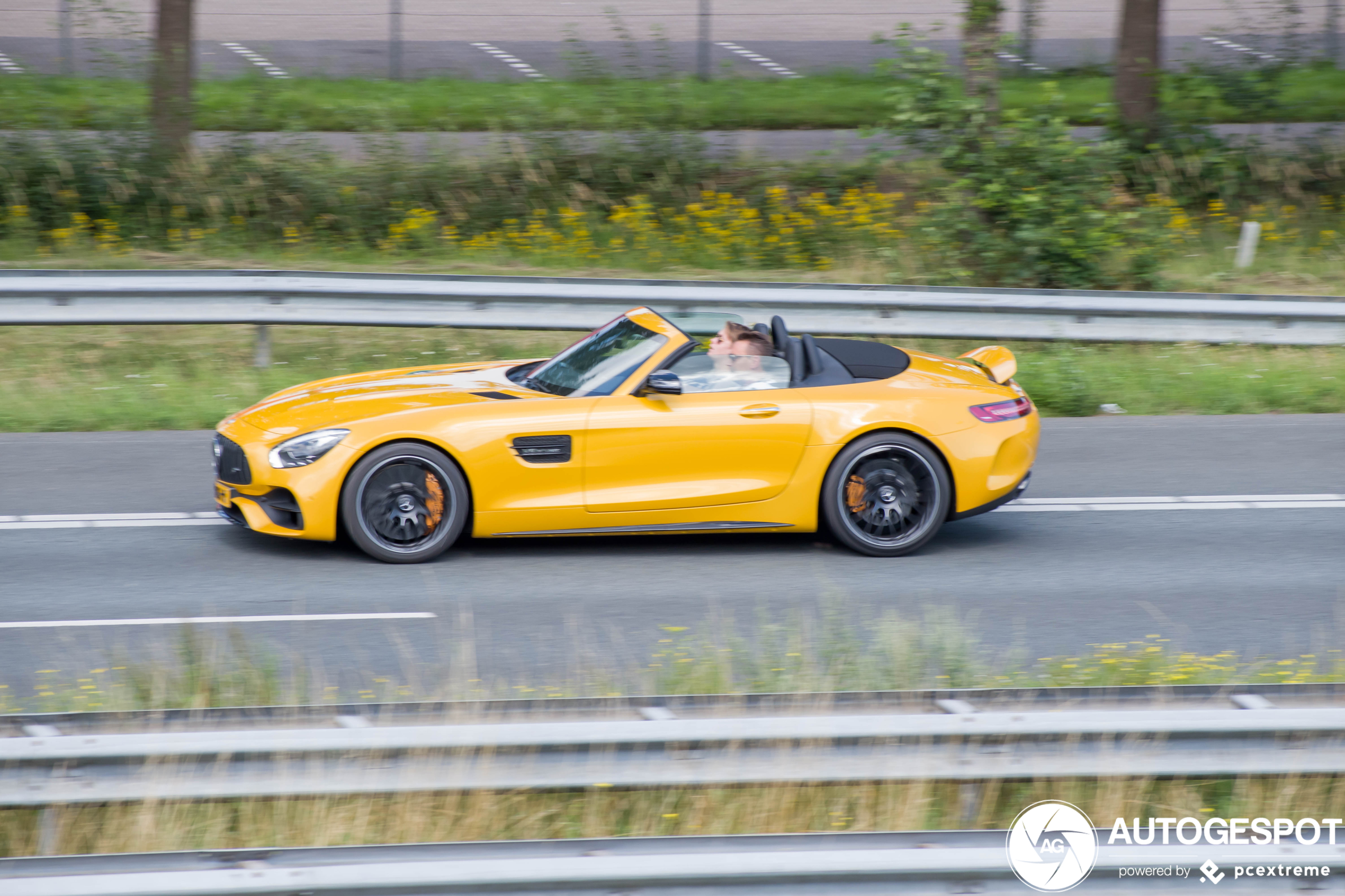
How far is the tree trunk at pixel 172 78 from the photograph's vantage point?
57.4 ft

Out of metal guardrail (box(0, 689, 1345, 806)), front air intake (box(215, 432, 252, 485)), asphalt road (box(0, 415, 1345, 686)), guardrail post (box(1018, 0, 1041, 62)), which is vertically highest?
guardrail post (box(1018, 0, 1041, 62))

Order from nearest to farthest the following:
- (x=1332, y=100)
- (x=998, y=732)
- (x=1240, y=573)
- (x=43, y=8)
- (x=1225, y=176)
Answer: (x=998, y=732), (x=1240, y=573), (x=1225, y=176), (x=1332, y=100), (x=43, y=8)

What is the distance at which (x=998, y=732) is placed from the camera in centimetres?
426

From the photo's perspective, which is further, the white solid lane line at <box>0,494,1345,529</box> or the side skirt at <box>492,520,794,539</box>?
the white solid lane line at <box>0,494,1345,529</box>

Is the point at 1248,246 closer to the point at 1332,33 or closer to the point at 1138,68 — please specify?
the point at 1138,68

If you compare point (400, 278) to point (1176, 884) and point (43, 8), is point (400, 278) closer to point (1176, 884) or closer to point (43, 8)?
point (1176, 884)

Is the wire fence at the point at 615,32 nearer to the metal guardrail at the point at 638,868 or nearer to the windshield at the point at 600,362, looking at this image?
the windshield at the point at 600,362

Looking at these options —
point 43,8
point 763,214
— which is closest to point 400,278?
point 763,214

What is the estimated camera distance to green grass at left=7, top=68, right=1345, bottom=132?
18688mm

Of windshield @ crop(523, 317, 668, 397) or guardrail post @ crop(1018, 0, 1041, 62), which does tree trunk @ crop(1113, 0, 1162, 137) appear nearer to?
guardrail post @ crop(1018, 0, 1041, 62)

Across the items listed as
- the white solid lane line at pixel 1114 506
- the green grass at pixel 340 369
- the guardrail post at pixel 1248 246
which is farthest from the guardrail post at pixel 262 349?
the guardrail post at pixel 1248 246

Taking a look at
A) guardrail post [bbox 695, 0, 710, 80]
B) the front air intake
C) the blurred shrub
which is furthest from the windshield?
guardrail post [bbox 695, 0, 710, 80]

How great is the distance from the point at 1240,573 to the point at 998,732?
407 cm

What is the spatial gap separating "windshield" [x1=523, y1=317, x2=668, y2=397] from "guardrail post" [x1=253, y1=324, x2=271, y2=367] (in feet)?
14.7
